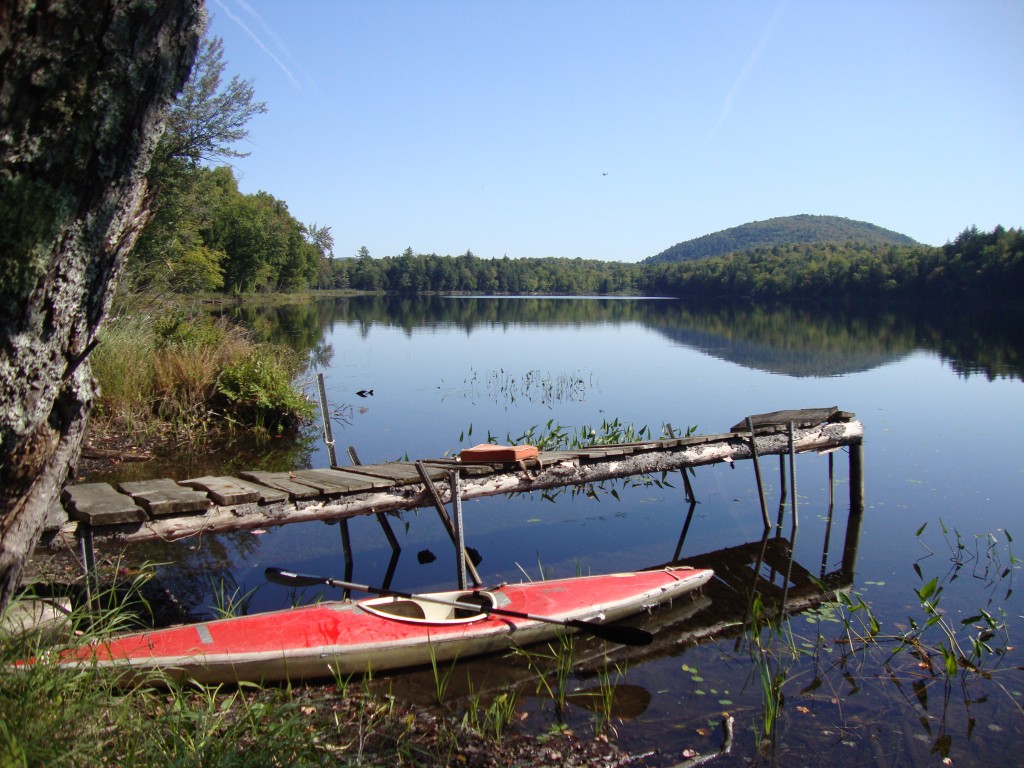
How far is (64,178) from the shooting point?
88.9 inches

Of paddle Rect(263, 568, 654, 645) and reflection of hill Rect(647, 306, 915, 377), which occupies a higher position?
reflection of hill Rect(647, 306, 915, 377)

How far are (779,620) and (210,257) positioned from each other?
177ft

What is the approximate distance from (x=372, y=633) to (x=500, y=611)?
103 cm

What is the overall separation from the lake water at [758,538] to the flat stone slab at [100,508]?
2081 millimetres

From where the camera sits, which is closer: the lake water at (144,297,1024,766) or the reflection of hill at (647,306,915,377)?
the lake water at (144,297,1024,766)

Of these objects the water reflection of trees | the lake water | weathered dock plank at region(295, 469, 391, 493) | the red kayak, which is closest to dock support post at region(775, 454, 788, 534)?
the lake water

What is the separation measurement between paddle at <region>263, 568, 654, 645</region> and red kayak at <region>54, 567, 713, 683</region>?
0.06ft

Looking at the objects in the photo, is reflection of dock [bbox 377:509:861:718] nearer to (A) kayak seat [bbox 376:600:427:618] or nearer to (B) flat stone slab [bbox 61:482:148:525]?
(A) kayak seat [bbox 376:600:427:618]

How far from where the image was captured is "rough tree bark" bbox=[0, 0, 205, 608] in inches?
84.4

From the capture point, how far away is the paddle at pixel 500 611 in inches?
233

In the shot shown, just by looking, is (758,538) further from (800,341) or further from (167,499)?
(800,341)

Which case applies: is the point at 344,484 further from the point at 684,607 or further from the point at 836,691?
the point at 836,691

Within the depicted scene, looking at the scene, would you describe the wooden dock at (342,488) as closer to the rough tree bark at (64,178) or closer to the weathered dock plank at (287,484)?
the weathered dock plank at (287,484)

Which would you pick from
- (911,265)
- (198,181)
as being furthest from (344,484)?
(911,265)
